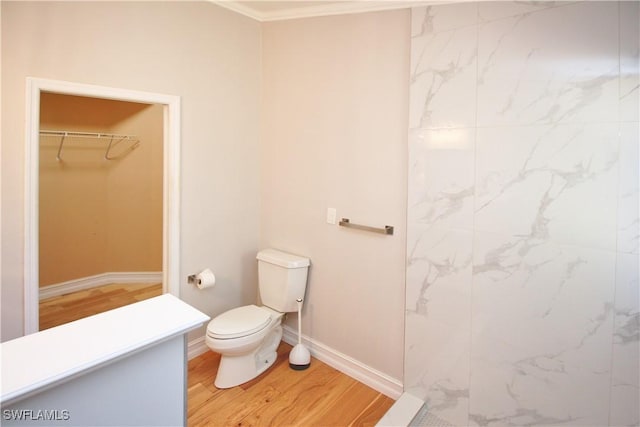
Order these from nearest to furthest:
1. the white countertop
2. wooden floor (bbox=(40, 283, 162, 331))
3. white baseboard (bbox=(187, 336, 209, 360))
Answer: the white countertop < white baseboard (bbox=(187, 336, 209, 360)) < wooden floor (bbox=(40, 283, 162, 331))

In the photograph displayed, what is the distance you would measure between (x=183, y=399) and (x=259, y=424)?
103cm

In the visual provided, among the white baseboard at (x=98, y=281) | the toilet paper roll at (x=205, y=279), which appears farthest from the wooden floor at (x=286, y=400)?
the white baseboard at (x=98, y=281)

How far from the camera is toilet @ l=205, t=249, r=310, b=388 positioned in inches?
85.7

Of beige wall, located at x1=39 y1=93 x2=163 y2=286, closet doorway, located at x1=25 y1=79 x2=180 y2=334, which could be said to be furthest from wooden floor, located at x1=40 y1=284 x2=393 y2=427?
beige wall, located at x1=39 y1=93 x2=163 y2=286

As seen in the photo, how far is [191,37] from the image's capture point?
2373 mm

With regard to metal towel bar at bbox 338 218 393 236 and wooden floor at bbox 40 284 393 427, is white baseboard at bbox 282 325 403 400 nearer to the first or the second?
wooden floor at bbox 40 284 393 427

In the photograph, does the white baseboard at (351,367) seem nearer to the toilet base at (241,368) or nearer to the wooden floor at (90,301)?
the toilet base at (241,368)

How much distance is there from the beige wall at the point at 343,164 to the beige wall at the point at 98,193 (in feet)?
6.16

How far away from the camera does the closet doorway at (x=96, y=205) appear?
3.49 m

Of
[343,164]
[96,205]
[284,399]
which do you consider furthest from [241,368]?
[96,205]

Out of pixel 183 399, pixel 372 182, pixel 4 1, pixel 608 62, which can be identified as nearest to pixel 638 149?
pixel 608 62

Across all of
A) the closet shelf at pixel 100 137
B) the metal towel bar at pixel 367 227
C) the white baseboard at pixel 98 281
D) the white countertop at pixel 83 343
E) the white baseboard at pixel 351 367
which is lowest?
the white baseboard at pixel 351 367

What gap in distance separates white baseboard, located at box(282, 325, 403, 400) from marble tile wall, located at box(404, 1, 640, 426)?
198mm

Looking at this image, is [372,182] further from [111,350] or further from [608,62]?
[111,350]
